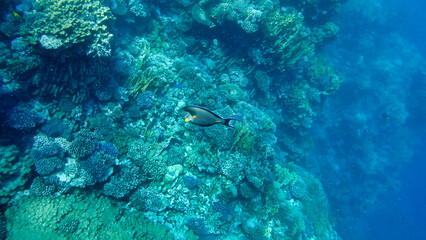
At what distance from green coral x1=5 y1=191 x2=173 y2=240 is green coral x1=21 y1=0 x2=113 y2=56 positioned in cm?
352

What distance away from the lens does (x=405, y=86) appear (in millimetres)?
21609

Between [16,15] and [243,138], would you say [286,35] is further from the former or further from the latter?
[16,15]

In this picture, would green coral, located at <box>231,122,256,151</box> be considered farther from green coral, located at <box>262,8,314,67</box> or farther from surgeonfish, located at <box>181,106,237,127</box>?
green coral, located at <box>262,8,314,67</box>

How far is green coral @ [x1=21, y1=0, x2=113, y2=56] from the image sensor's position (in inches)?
190

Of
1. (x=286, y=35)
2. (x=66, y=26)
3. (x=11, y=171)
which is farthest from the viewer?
(x=286, y=35)

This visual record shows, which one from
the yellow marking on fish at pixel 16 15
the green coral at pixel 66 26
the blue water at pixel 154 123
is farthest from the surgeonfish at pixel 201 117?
the yellow marking on fish at pixel 16 15

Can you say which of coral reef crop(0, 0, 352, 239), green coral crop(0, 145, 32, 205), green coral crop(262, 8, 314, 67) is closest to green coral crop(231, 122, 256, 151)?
coral reef crop(0, 0, 352, 239)

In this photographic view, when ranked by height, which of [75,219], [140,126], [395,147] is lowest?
[75,219]

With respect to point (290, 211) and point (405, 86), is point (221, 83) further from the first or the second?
point (405, 86)

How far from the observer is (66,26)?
4867 mm

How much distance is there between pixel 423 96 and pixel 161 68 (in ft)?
90.5

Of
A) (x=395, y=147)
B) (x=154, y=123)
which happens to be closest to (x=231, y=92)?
(x=154, y=123)

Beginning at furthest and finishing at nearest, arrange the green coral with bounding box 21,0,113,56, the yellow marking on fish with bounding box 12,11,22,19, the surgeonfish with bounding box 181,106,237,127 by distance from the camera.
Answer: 1. the yellow marking on fish with bounding box 12,11,22,19
2. the green coral with bounding box 21,0,113,56
3. the surgeonfish with bounding box 181,106,237,127

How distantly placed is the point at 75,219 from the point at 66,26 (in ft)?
14.5
